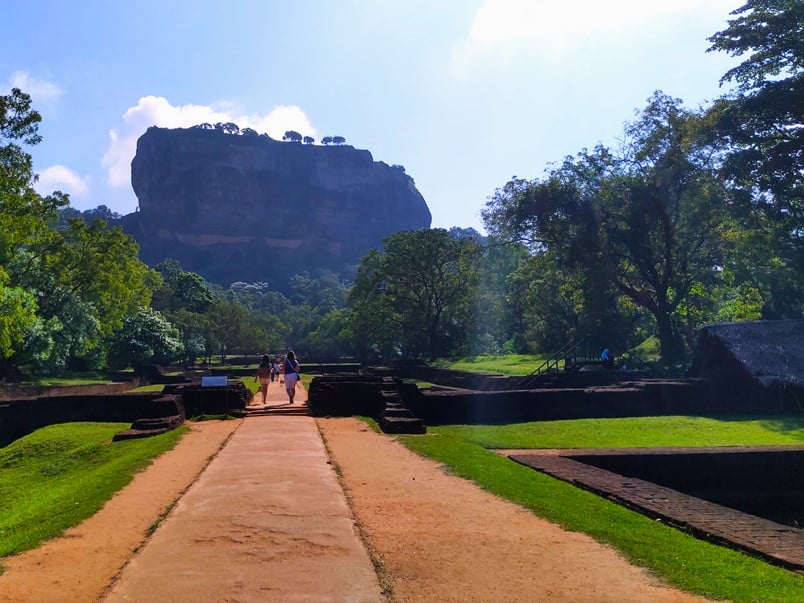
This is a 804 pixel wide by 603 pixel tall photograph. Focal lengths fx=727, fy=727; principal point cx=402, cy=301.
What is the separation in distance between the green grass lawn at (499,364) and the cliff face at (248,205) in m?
119

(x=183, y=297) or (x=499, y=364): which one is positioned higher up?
(x=183, y=297)

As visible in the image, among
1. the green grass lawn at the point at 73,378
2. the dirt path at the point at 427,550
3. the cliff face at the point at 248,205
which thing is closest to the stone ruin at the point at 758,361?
the dirt path at the point at 427,550

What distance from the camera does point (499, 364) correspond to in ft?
112

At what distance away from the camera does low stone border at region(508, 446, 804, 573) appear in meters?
5.16

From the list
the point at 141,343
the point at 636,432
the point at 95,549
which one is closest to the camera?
the point at 95,549

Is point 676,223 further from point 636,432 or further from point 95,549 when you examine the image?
point 95,549

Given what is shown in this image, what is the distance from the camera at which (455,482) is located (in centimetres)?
787

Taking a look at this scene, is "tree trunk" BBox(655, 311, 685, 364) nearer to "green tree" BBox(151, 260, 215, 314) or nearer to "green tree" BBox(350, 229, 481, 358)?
"green tree" BBox(350, 229, 481, 358)

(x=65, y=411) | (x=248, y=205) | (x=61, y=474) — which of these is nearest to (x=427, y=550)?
(x=61, y=474)

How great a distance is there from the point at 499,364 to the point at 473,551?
29.3 meters

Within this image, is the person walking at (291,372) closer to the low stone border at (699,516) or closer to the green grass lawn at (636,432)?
the green grass lawn at (636,432)

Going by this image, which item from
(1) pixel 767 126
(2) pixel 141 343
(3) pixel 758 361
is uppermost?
(1) pixel 767 126

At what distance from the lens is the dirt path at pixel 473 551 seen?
4.27 metres

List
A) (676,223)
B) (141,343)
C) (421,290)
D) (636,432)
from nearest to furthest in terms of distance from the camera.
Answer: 1. (636,432)
2. (676,223)
3. (141,343)
4. (421,290)
